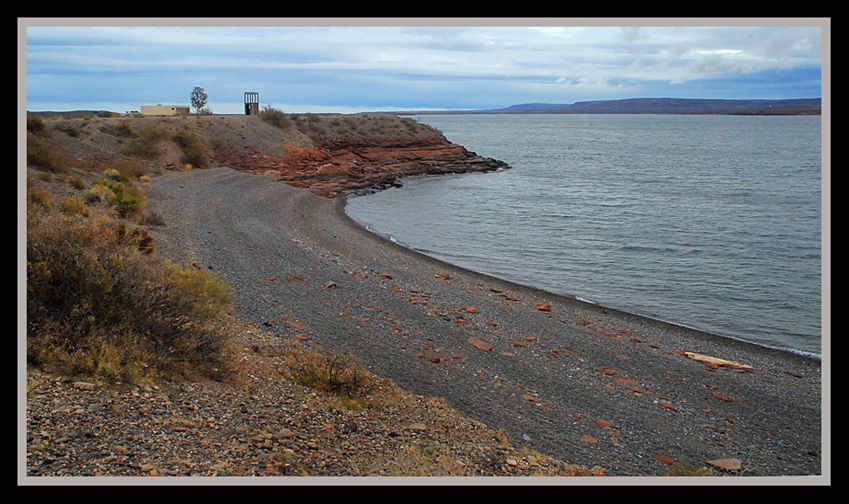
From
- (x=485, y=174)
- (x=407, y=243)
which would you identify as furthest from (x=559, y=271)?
(x=485, y=174)

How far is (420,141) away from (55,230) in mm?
53793

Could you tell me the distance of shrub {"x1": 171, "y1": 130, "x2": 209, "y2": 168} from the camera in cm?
3631

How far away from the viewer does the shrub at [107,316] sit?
6.84m

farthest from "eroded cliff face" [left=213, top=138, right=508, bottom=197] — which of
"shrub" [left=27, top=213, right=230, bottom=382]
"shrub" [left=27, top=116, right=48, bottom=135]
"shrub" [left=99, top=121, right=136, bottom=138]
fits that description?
"shrub" [left=27, top=213, right=230, bottom=382]

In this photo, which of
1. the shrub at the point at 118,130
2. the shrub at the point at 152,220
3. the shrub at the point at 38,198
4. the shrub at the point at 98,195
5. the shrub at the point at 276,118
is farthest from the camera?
the shrub at the point at 276,118

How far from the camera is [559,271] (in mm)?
20766

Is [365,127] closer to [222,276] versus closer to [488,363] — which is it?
[222,276]

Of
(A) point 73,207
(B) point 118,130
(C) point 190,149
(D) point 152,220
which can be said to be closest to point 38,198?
(A) point 73,207

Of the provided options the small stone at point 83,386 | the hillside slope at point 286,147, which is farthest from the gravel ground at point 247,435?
the hillside slope at point 286,147

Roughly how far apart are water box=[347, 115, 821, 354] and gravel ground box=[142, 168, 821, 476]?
213 cm

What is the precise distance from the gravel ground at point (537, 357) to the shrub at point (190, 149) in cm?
1762

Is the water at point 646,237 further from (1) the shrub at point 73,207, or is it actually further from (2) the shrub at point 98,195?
(1) the shrub at point 73,207

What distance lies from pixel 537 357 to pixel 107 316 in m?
6.82

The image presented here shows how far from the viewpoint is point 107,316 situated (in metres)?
7.39
